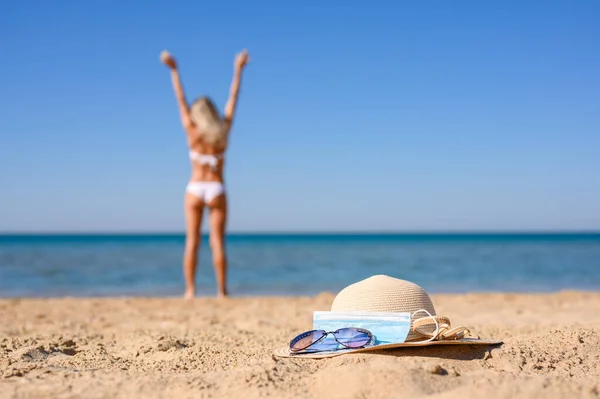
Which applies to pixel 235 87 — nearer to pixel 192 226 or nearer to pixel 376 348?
pixel 192 226

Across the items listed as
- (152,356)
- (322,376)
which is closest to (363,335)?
(322,376)

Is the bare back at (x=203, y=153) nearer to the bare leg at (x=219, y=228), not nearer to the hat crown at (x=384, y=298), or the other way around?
the bare leg at (x=219, y=228)

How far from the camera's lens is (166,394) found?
2533 mm

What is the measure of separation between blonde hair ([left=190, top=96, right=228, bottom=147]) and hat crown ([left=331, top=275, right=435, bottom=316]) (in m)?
4.27

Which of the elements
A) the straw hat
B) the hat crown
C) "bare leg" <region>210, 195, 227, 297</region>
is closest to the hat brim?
the straw hat

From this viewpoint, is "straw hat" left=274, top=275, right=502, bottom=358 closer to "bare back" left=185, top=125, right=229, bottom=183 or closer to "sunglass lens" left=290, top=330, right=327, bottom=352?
"sunglass lens" left=290, top=330, right=327, bottom=352

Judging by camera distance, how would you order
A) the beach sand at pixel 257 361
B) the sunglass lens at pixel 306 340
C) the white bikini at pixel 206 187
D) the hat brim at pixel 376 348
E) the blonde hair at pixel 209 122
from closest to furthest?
the beach sand at pixel 257 361 → the hat brim at pixel 376 348 → the sunglass lens at pixel 306 340 → the blonde hair at pixel 209 122 → the white bikini at pixel 206 187

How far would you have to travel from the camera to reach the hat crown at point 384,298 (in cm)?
316

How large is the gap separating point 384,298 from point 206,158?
176 inches

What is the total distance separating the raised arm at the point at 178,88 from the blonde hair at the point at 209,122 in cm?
7

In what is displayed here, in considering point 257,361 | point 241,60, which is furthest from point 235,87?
point 257,361

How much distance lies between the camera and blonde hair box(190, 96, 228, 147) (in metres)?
7.12

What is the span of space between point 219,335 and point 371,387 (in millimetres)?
2475

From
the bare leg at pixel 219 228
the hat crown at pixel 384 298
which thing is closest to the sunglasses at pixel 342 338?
the hat crown at pixel 384 298
